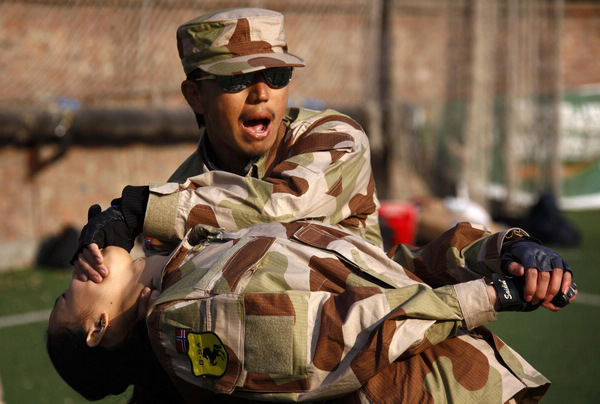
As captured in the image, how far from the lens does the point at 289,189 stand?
276 cm

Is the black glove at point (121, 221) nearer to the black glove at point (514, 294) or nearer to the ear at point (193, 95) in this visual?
the ear at point (193, 95)

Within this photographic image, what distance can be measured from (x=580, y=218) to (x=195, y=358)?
11.4 meters

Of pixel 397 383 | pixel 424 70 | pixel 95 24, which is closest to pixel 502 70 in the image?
pixel 424 70

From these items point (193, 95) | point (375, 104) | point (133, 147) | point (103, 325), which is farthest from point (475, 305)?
point (375, 104)

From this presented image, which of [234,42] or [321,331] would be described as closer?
[321,331]

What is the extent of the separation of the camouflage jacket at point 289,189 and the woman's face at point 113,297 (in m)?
0.15

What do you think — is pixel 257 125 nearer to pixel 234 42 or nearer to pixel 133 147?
pixel 234 42

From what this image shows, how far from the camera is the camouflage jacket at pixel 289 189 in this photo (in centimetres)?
274

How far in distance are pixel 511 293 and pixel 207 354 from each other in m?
0.86

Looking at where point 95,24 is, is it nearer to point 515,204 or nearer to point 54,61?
point 54,61

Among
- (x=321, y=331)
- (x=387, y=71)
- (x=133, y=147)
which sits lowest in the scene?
(x=133, y=147)

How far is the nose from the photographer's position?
2977 millimetres

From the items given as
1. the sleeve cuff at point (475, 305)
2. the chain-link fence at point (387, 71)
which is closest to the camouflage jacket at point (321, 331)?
the sleeve cuff at point (475, 305)

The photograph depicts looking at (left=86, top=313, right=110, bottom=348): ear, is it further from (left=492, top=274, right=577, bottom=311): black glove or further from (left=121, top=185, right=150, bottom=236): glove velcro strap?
(left=492, top=274, right=577, bottom=311): black glove
